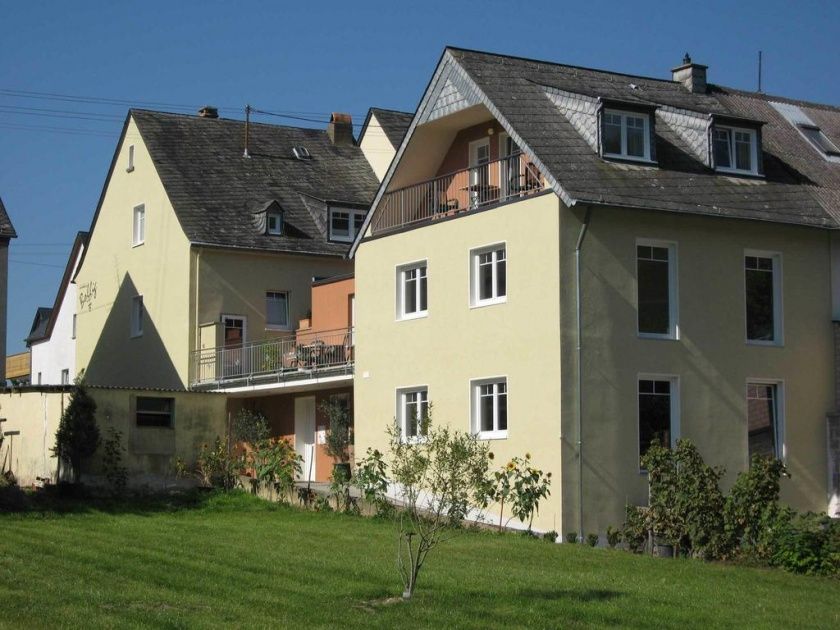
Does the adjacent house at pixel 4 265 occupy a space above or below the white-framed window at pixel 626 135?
below

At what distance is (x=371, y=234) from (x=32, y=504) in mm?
10006

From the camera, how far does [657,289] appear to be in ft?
96.2

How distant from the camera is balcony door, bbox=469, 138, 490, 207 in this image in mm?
31516

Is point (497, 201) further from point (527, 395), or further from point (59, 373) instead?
point (59, 373)

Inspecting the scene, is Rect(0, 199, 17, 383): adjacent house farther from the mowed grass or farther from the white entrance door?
the mowed grass

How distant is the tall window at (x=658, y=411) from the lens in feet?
94.3

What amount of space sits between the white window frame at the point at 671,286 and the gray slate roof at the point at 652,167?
806 millimetres

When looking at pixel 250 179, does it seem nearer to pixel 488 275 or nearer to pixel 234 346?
pixel 234 346

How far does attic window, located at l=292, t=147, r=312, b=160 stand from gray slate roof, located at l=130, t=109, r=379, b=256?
153mm

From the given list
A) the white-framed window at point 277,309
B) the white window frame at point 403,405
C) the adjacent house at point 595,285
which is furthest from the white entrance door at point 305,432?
the white window frame at point 403,405

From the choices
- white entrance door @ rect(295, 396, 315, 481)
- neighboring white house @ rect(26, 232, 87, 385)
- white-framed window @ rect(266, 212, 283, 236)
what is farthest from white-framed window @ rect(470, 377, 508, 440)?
neighboring white house @ rect(26, 232, 87, 385)

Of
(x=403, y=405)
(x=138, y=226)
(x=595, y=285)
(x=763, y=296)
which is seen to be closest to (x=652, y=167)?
(x=595, y=285)

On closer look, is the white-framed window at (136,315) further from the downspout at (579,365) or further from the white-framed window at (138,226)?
the downspout at (579,365)

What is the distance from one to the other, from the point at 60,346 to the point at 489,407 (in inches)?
1223
